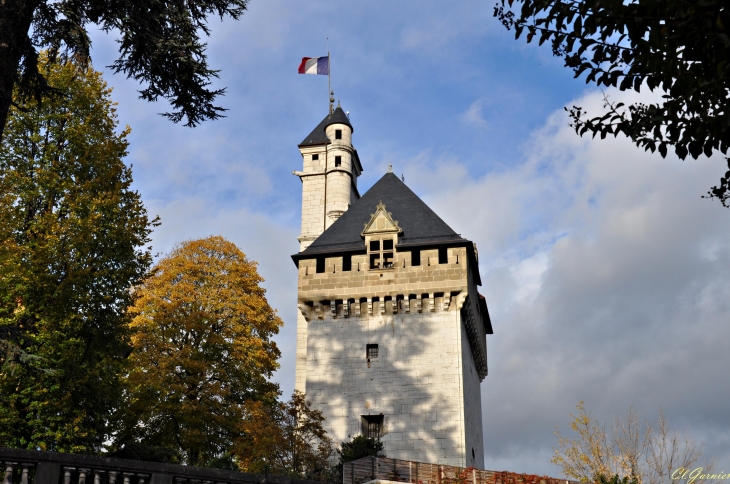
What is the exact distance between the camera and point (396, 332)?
30.1 m

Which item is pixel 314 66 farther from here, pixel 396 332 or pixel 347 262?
pixel 396 332

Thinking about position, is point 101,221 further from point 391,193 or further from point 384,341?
point 391,193

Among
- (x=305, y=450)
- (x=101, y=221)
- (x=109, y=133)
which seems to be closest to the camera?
(x=101, y=221)

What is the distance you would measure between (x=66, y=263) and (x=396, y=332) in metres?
13.8

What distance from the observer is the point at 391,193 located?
1395 inches

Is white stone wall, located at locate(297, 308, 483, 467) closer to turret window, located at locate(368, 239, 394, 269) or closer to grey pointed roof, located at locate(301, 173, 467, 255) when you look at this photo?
turret window, located at locate(368, 239, 394, 269)

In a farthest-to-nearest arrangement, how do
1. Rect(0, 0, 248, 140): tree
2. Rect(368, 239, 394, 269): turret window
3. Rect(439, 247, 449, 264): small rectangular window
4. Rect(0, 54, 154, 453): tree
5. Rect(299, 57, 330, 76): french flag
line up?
Rect(299, 57, 330, 76): french flag → Rect(368, 239, 394, 269): turret window → Rect(439, 247, 449, 264): small rectangular window → Rect(0, 54, 154, 453): tree → Rect(0, 0, 248, 140): tree

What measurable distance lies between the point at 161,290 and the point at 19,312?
1218 cm

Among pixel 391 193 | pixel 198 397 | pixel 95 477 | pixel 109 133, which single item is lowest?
pixel 95 477

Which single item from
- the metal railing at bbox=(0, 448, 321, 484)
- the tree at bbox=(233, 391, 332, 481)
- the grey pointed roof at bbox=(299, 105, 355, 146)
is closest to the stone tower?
the tree at bbox=(233, 391, 332, 481)

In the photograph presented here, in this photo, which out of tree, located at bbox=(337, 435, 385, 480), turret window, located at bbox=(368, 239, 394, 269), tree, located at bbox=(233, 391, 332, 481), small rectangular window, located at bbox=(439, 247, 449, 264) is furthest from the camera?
turret window, located at bbox=(368, 239, 394, 269)

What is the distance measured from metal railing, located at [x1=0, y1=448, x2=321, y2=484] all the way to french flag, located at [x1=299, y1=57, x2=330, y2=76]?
4189cm

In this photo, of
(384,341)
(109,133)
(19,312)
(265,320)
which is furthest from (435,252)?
(19,312)

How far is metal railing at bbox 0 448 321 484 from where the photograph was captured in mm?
10273
